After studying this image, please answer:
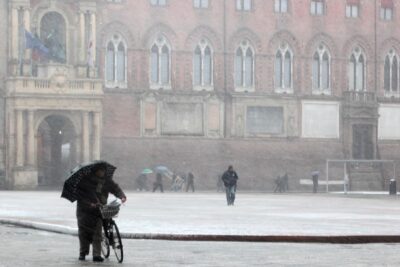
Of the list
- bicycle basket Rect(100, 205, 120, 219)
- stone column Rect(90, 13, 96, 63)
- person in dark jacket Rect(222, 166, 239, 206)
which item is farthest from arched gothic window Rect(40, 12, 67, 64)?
bicycle basket Rect(100, 205, 120, 219)

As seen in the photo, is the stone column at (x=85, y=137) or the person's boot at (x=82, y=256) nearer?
the person's boot at (x=82, y=256)

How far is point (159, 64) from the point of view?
223 feet

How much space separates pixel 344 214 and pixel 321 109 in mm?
37033

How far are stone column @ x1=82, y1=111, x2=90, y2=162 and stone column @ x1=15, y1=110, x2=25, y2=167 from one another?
3.39 metres

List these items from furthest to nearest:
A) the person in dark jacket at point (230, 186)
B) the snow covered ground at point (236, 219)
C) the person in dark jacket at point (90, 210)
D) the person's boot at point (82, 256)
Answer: the person in dark jacket at point (230, 186), the snow covered ground at point (236, 219), the person's boot at point (82, 256), the person in dark jacket at point (90, 210)

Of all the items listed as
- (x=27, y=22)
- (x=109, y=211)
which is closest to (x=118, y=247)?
(x=109, y=211)

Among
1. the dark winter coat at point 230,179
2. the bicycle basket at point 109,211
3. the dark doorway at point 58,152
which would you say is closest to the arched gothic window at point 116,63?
the dark doorway at point 58,152

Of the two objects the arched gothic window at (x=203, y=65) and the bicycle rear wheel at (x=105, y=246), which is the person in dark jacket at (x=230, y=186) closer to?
the bicycle rear wheel at (x=105, y=246)

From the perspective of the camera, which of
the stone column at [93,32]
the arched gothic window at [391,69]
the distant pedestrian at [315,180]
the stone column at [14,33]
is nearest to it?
the stone column at [14,33]

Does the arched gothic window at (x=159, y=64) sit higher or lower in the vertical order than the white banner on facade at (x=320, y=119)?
higher

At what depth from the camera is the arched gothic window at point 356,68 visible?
72.8 meters

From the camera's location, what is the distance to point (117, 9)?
2640 inches

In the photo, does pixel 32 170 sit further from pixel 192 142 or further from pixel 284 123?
pixel 284 123

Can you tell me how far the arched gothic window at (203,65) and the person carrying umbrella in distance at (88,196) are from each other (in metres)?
49.8
